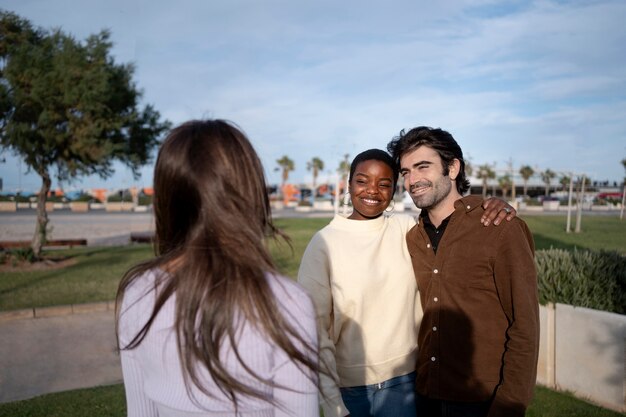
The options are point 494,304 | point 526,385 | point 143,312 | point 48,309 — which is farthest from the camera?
point 48,309

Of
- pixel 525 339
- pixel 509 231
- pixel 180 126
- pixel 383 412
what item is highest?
pixel 180 126

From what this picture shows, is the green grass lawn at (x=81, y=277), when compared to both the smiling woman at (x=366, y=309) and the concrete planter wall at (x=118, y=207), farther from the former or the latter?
the concrete planter wall at (x=118, y=207)

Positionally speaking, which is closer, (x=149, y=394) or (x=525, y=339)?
(x=149, y=394)

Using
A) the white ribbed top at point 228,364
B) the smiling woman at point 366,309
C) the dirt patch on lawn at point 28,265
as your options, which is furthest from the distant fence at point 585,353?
the dirt patch on lawn at point 28,265

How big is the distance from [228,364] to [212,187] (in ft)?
1.41

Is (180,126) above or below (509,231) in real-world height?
above

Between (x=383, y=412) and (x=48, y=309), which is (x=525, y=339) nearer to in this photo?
(x=383, y=412)

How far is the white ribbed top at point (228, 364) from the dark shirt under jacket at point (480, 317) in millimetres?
1288

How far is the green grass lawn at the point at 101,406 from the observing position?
4.66 meters

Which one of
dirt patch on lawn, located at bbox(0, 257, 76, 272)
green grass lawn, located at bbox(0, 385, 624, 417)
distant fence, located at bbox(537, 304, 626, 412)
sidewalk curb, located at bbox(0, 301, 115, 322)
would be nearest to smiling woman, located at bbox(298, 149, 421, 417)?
green grass lawn, located at bbox(0, 385, 624, 417)

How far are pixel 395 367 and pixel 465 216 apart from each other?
78 cm

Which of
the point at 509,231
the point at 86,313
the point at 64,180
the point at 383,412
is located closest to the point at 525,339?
the point at 509,231

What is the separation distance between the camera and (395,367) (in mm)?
2562

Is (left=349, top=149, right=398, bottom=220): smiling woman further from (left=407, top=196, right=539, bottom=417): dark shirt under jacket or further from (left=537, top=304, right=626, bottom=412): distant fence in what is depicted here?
(left=537, top=304, right=626, bottom=412): distant fence
